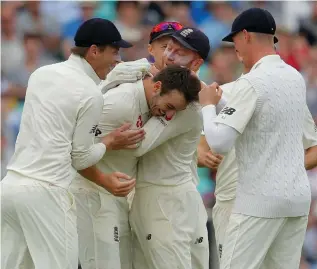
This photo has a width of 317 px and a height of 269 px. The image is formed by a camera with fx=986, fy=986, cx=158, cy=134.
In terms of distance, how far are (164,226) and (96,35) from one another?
1.53 metres

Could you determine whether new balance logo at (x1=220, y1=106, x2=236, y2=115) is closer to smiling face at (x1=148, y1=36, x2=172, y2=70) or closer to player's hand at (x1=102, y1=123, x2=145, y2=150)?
player's hand at (x1=102, y1=123, x2=145, y2=150)

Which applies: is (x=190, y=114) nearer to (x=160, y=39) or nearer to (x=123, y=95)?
(x=123, y=95)

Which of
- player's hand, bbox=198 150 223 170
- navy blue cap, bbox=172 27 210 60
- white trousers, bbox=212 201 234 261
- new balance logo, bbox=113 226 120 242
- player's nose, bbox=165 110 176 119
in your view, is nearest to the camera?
player's nose, bbox=165 110 176 119

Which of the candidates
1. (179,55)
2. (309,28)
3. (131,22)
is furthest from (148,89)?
(309,28)

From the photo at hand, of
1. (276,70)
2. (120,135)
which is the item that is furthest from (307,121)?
(120,135)

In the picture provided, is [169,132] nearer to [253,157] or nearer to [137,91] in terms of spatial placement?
[137,91]

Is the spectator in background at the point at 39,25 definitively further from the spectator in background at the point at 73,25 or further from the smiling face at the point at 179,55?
the smiling face at the point at 179,55

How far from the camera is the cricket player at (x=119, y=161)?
681 centimetres

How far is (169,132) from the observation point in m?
7.06

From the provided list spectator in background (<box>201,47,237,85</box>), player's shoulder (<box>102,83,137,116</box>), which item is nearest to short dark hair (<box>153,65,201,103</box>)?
player's shoulder (<box>102,83,137,116</box>)

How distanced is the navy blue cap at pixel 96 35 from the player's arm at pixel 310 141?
1.47 meters

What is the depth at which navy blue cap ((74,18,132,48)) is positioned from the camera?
6754mm

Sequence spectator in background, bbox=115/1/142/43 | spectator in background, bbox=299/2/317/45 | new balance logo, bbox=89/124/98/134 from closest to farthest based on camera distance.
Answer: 1. new balance logo, bbox=89/124/98/134
2. spectator in background, bbox=115/1/142/43
3. spectator in background, bbox=299/2/317/45

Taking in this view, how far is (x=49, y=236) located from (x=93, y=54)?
1.29 m
